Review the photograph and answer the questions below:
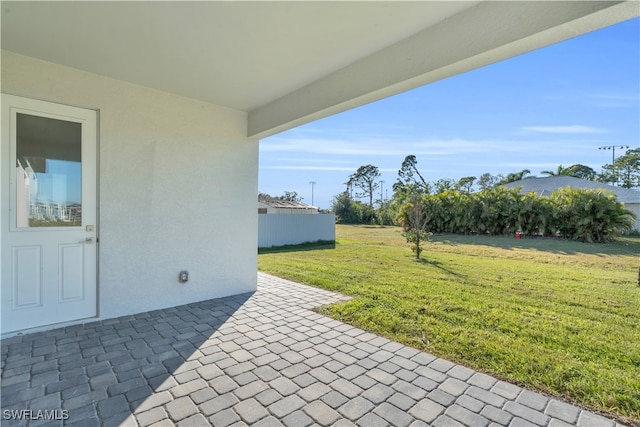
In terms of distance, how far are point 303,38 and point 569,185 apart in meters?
26.9

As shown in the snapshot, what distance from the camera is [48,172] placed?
3.41 metres

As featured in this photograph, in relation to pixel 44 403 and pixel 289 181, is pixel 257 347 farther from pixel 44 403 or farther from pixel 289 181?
pixel 289 181

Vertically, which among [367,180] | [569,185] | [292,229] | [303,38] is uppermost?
[367,180]

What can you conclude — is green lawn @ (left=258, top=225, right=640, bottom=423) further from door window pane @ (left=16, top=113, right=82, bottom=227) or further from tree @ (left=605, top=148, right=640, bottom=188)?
tree @ (left=605, top=148, right=640, bottom=188)

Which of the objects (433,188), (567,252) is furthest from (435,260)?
(433,188)

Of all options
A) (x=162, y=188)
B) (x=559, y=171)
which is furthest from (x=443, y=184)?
(x=162, y=188)

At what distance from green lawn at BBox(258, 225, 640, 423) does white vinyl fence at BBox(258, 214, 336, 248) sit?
3091 mm

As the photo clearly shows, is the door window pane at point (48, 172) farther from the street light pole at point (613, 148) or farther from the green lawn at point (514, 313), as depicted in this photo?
the street light pole at point (613, 148)

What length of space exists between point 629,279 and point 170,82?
927 centimetres

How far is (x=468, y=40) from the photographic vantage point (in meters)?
2.25

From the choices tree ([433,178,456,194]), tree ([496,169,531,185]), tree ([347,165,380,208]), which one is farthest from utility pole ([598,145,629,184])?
tree ([347,165,380,208])

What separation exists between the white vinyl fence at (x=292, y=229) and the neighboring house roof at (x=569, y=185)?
16.8 meters

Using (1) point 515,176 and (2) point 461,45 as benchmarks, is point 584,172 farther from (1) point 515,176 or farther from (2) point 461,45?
(2) point 461,45

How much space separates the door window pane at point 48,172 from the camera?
3242 mm
